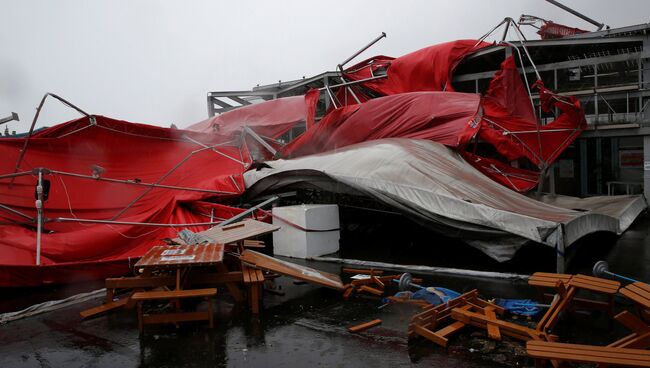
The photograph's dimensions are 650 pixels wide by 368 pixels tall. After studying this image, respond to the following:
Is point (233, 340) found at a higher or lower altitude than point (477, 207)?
lower

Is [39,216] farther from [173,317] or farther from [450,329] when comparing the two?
[450,329]

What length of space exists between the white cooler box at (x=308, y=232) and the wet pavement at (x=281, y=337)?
150 cm

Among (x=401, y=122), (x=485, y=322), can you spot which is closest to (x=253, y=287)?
(x=485, y=322)

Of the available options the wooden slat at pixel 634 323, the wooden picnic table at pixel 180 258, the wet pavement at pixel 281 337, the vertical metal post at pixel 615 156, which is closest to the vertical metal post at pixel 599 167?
the vertical metal post at pixel 615 156

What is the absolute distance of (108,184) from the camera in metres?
8.70

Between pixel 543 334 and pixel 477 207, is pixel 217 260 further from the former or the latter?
pixel 477 207

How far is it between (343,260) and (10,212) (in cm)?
556

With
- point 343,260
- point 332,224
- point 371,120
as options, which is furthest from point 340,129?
point 343,260

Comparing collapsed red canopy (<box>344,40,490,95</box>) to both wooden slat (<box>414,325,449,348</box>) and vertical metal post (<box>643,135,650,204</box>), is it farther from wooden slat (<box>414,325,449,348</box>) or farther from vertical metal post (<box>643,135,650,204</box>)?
wooden slat (<box>414,325,449,348</box>)

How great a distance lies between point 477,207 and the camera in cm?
609

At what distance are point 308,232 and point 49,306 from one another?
3.91 meters

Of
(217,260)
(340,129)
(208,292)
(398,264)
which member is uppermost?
(340,129)

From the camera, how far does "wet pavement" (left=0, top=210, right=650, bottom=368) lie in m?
3.83

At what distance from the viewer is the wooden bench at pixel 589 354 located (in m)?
2.83
